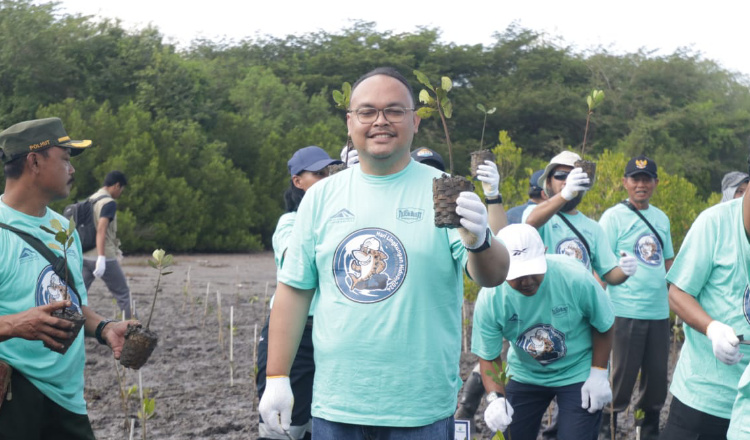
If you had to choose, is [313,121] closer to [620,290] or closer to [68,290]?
[620,290]

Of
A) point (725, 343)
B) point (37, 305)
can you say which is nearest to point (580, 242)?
point (725, 343)

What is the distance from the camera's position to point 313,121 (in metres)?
33.4

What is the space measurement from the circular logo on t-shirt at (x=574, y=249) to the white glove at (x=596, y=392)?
1.25 metres

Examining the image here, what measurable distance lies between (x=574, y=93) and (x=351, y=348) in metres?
34.8

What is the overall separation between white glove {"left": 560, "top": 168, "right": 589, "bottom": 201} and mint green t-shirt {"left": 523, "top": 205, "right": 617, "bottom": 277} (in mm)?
259

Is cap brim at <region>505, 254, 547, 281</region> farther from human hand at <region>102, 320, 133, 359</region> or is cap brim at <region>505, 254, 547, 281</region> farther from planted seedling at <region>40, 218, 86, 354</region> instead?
planted seedling at <region>40, 218, 86, 354</region>

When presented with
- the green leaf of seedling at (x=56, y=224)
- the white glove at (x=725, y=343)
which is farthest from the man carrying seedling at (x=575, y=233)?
the green leaf of seedling at (x=56, y=224)

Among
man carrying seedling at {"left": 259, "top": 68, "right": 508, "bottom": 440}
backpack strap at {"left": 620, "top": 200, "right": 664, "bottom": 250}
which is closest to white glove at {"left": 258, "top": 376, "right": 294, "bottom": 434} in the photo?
man carrying seedling at {"left": 259, "top": 68, "right": 508, "bottom": 440}

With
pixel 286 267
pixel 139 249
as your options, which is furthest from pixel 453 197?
pixel 139 249

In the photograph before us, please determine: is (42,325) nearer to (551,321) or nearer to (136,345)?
(136,345)

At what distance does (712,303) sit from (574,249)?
6.02 ft

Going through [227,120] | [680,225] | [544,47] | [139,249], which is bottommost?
[139,249]

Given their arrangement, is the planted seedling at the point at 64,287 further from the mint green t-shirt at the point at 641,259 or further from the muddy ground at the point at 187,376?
the mint green t-shirt at the point at 641,259

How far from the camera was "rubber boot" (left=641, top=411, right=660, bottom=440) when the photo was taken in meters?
5.64
